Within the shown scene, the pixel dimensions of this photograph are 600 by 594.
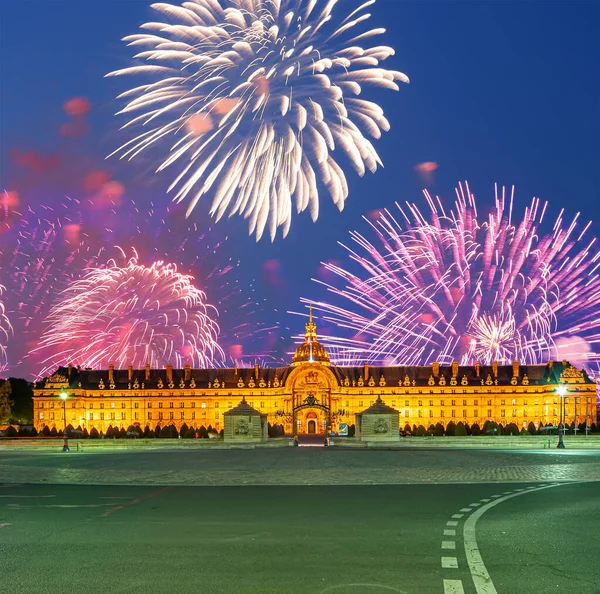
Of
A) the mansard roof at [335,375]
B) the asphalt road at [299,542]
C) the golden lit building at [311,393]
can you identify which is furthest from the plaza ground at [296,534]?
the mansard roof at [335,375]

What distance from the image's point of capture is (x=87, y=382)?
17138 cm

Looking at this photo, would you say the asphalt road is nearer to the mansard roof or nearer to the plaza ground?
the plaza ground

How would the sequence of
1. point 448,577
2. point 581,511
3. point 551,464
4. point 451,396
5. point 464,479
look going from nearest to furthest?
point 448,577
point 581,511
point 464,479
point 551,464
point 451,396

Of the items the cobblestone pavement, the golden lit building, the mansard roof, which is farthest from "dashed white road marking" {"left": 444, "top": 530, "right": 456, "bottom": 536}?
the mansard roof

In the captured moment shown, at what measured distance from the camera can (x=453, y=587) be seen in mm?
10234

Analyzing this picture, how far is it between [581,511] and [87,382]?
162028 mm

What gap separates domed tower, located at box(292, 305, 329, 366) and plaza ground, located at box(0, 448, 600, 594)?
446 ft

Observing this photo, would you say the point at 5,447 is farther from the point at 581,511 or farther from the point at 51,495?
the point at 581,511

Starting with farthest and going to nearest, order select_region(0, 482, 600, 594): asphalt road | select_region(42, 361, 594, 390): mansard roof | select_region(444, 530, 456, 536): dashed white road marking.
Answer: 1. select_region(42, 361, 594, 390): mansard roof
2. select_region(444, 530, 456, 536): dashed white road marking
3. select_region(0, 482, 600, 594): asphalt road

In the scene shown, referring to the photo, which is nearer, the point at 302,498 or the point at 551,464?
the point at 302,498

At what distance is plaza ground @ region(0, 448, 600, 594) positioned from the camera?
10648mm

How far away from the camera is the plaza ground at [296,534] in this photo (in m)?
10.6

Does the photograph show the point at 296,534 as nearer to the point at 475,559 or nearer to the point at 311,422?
the point at 475,559

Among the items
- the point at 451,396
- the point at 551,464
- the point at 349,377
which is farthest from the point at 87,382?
the point at 551,464
